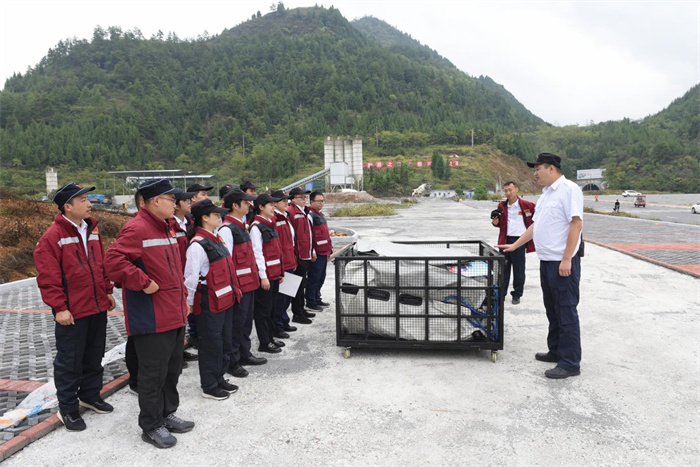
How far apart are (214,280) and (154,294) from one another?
0.60 m

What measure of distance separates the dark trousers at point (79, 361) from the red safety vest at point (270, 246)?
5.32ft

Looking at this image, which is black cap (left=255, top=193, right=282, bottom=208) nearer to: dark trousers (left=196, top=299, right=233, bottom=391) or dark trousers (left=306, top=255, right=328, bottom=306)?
dark trousers (left=196, top=299, right=233, bottom=391)

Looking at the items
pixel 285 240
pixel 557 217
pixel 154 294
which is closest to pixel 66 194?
pixel 154 294

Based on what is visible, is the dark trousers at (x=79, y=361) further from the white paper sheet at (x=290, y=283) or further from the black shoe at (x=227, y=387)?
the white paper sheet at (x=290, y=283)

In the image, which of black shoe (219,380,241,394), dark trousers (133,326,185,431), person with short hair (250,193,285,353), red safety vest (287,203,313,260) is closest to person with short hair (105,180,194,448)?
dark trousers (133,326,185,431)

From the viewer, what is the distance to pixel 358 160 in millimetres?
50062

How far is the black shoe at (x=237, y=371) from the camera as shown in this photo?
155 inches

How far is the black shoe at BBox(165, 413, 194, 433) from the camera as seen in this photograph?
9.93ft

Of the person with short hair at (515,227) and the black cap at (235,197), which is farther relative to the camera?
the person with short hair at (515,227)

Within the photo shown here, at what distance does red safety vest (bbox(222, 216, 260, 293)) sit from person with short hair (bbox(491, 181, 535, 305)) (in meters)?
3.77

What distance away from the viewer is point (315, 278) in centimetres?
613

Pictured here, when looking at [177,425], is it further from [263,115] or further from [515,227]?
[263,115]

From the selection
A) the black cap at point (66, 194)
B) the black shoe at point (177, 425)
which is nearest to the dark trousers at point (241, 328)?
the black shoe at point (177, 425)

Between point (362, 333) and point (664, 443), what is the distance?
2539 millimetres
